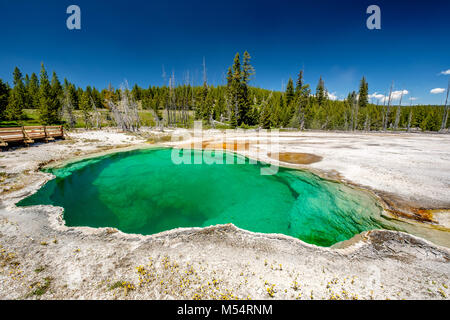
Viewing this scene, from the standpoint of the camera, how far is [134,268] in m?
4.56

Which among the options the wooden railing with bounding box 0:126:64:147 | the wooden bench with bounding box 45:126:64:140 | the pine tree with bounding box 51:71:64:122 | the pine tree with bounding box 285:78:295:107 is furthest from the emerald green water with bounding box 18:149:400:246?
the pine tree with bounding box 285:78:295:107

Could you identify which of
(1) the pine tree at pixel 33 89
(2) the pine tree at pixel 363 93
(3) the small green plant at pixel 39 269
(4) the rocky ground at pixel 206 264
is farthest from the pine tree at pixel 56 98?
(2) the pine tree at pixel 363 93

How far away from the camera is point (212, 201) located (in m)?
11.5

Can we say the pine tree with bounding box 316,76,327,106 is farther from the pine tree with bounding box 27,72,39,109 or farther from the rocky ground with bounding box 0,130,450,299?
the pine tree with bounding box 27,72,39,109

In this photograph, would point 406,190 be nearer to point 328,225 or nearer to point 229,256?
point 328,225

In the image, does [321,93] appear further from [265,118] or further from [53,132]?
[53,132]


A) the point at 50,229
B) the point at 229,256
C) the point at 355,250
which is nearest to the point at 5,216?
the point at 50,229

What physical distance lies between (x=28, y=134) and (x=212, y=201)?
2515 centimetres

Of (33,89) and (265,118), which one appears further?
(33,89)

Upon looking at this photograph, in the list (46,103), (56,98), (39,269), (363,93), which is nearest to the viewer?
(39,269)

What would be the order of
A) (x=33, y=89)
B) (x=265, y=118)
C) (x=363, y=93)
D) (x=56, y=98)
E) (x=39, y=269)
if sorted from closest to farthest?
(x=39, y=269), (x=265, y=118), (x=56, y=98), (x=33, y=89), (x=363, y=93)

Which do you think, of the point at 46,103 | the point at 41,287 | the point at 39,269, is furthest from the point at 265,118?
the point at 46,103

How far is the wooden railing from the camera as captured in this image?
1789 cm

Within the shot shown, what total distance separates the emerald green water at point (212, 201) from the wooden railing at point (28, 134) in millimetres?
8290
